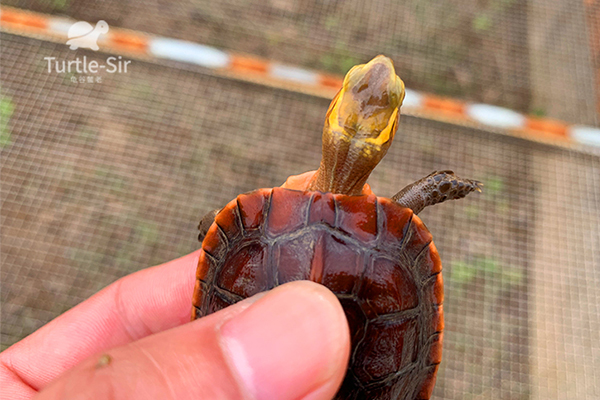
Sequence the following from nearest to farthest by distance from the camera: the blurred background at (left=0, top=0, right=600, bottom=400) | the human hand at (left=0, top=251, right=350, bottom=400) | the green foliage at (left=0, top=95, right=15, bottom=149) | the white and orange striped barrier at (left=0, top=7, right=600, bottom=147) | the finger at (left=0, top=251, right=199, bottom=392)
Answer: the human hand at (left=0, top=251, right=350, bottom=400), the finger at (left=0, top=251, right=199, bottom=392), the blurred background at (left=0, top=0, right=600, bottom=400), the green foliage at (left=0, top=95, right=15, bottom=149), the white and orange striped barrier at (left=0, top=7, right=600, bottom=147)

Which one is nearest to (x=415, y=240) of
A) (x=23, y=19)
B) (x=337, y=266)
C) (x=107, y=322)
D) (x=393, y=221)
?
(x=393, y=221)

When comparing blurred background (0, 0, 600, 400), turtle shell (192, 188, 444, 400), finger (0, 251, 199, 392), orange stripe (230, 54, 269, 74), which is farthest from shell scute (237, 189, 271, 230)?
orange stripe (230, 54, 269, 74)

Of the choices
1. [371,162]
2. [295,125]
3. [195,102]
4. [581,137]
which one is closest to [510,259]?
[581,137]

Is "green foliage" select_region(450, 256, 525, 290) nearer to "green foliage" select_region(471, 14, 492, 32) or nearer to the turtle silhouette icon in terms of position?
"green foliage" select_region(471, 14, 492, 32)

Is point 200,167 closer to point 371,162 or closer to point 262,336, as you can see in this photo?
point 371,162

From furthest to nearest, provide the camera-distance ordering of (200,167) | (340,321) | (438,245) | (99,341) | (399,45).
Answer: (399,45)
(200,167)
(438,245)
(99,341)
(340,321)

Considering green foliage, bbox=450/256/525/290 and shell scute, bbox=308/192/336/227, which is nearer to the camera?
shell scute, bbox=308/192/336/227
